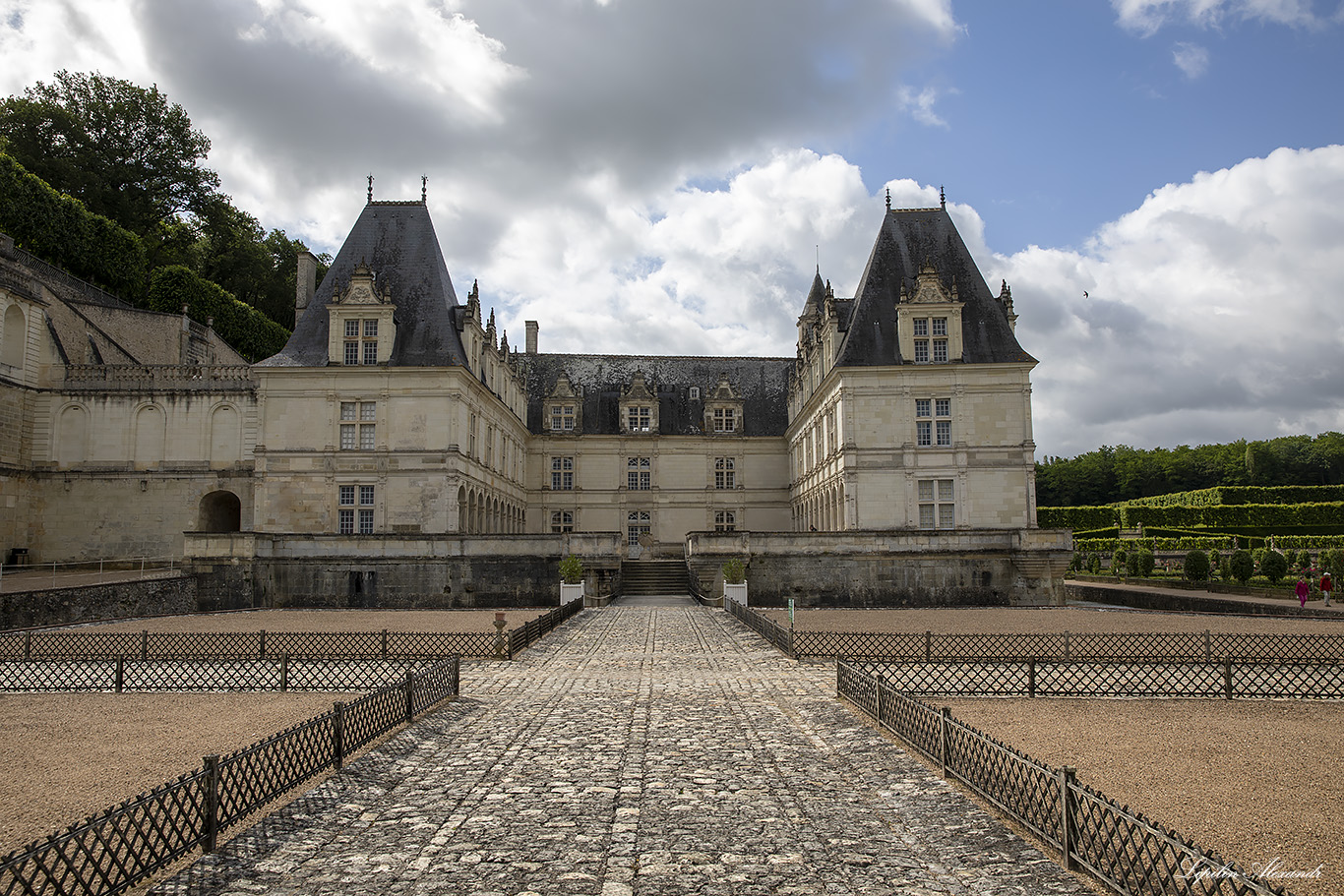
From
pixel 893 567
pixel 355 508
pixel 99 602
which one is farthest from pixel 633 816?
pixel 355 508

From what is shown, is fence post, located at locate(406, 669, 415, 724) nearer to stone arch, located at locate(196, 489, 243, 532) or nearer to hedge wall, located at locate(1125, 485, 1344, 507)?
stone arch, located at locate(196, 489, 243, 532)

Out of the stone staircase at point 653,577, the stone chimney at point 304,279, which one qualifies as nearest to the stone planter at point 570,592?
the stone staircase at point 653,577

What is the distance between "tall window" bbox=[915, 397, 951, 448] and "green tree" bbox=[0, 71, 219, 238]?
4807 cm

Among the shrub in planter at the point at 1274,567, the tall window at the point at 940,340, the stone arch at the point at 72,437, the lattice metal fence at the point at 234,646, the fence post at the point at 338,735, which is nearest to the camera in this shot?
the fence post at the point at 338,735

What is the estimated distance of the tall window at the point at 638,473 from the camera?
163 feet

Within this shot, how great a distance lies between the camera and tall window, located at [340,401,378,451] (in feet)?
114

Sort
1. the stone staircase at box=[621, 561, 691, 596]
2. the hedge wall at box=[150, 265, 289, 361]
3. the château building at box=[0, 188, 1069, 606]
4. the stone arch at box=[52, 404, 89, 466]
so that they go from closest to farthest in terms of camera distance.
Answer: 1. the château building at box=[0, 188, 1069, 606]
2. the stone arch at box=[52, 404, 89, 466]
3. the stone staircase at box=[621, 561, 691, 596]
4. the hedge wall at box=[150, 265, 289, 361]

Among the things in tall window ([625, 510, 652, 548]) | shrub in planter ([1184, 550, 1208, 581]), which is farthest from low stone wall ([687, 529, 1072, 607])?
tall window ([625, 510, 652, 548])

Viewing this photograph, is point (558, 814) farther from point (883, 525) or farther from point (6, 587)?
point (883, 525)

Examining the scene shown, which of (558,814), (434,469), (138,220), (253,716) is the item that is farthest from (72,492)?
(558,814)

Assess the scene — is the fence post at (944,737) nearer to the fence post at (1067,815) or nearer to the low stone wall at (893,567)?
the fence post at (1067,815)

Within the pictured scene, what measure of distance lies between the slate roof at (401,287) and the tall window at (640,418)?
45.8 feet

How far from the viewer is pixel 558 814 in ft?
24.0

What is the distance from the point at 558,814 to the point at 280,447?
103 ft
